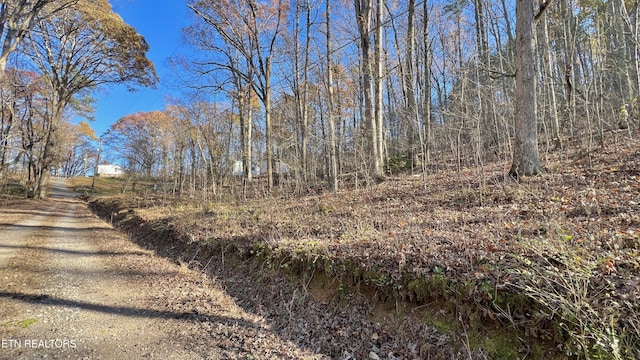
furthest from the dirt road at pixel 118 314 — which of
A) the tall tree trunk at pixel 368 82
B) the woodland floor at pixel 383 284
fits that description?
the tall tree trunk at pixel 368 82

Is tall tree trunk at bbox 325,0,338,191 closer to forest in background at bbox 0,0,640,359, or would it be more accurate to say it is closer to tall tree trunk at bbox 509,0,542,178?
forest in background at bbox 0,0,640,359

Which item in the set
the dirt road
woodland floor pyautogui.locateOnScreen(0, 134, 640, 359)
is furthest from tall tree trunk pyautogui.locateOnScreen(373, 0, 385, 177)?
the dirt road

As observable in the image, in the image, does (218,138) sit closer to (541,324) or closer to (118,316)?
(118,316)

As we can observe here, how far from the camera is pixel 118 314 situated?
3.71 metres

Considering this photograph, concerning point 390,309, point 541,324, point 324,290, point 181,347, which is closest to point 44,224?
point 181,347

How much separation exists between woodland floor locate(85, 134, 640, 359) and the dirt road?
1.52 feet

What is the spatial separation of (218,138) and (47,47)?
1192 cm

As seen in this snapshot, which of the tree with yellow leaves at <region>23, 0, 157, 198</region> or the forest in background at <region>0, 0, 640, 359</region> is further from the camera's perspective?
the tree with yellow leaves at <region>23, 0, 157, 198</region>

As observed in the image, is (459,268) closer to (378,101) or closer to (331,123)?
(378,101)

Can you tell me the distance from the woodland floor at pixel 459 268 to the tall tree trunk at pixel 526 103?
46cm

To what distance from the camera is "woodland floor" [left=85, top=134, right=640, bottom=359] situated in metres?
2.31

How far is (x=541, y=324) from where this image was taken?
235 cm

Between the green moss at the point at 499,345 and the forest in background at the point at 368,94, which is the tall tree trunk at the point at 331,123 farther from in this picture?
the green moss at the point at 499,345

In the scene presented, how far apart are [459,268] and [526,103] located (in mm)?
5014
